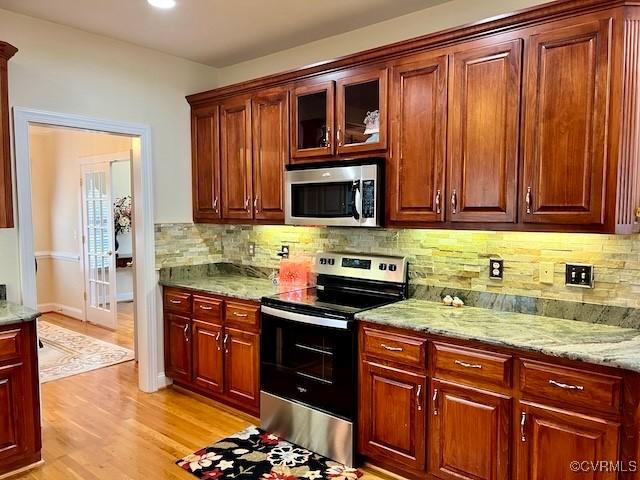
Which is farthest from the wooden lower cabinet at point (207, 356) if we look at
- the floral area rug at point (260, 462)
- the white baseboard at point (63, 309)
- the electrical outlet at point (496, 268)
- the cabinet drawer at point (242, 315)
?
the white baseboard at point (63, 309)

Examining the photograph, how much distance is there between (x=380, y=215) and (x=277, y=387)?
4.40 feet

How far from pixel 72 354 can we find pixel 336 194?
359 centimetres

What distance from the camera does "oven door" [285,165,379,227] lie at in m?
2.87

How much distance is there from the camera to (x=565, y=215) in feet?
7.28

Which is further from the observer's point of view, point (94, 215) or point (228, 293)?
point (94, 215)

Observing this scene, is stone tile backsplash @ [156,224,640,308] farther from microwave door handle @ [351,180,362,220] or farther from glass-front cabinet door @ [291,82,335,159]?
glass-front cabinet door @ [291,82,335,159]

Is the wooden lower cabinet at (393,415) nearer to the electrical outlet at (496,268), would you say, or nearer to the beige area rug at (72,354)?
the electrical outlet at (496,268)

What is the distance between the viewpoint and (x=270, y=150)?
11.5 feet

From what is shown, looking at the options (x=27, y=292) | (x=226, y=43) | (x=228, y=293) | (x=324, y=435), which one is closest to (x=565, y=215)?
(x=324, y=435)

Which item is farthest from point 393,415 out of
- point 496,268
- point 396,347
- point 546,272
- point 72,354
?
point 72,354

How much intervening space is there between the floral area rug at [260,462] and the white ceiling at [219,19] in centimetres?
282

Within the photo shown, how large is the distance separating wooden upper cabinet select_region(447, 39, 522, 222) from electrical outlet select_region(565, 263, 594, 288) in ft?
1.47

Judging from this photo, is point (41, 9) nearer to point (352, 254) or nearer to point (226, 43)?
point (226, 43)

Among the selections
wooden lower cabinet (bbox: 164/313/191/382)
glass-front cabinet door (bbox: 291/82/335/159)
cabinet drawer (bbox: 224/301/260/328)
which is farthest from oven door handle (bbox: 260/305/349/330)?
glass-front cabinet door (bbox: 291/82/335/159)
